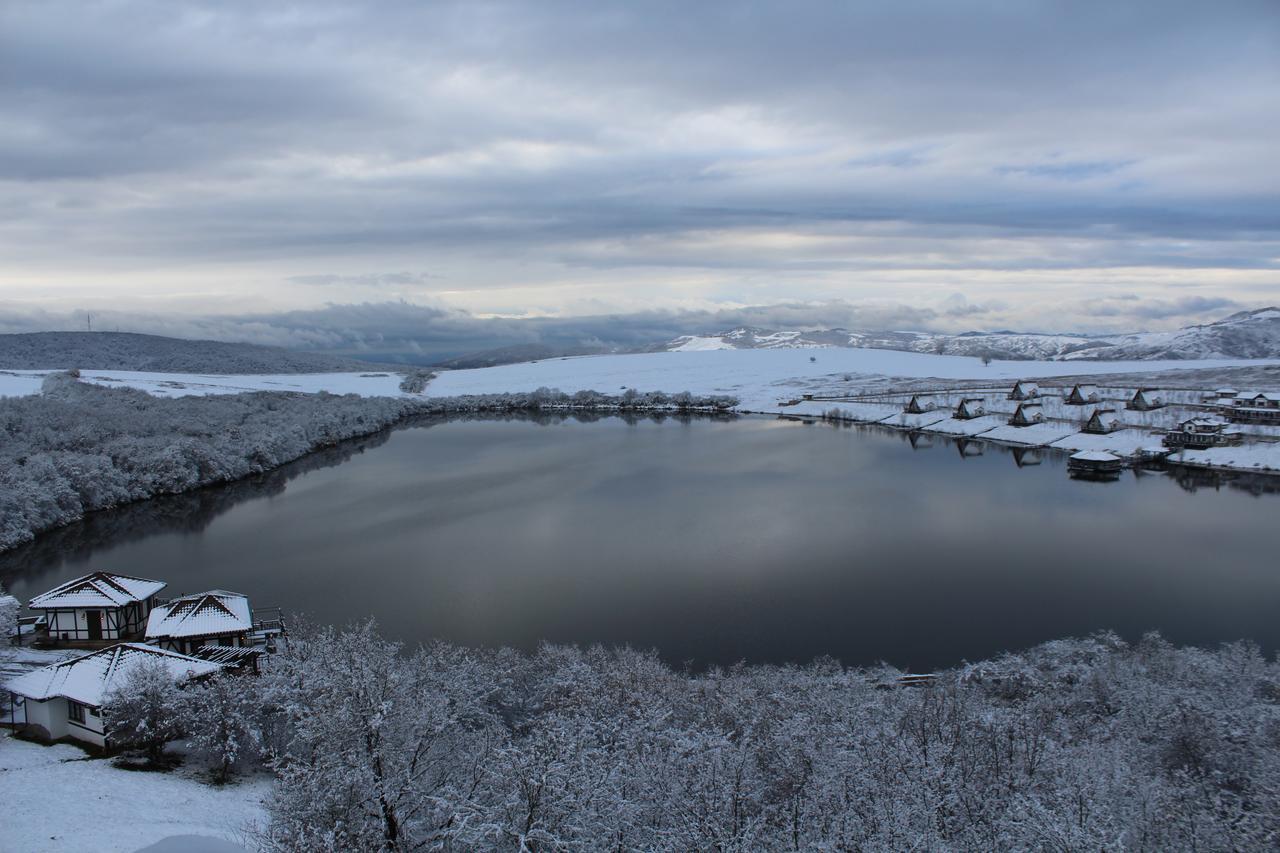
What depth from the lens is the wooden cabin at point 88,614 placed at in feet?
60.5

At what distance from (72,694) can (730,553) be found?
17.2m

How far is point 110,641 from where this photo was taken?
18.6 metres

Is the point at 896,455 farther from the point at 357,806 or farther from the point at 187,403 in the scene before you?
the point at 187,403

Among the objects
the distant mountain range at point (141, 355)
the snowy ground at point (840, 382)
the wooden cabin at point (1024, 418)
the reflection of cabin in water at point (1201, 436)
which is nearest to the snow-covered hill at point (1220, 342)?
the snowy ground at point (840, 382)

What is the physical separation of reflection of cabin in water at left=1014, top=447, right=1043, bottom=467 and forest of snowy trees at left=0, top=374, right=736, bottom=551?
1166 inches

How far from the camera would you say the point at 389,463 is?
45.9 meters

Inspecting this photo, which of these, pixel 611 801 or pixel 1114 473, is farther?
pixel 1114 473

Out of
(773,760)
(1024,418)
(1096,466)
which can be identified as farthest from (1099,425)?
(773,760)

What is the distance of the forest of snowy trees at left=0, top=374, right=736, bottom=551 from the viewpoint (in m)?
31.8

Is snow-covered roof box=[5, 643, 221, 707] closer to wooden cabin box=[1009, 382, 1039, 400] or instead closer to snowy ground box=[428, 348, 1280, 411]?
snowy ground box=[428, 348, 1280, 411]

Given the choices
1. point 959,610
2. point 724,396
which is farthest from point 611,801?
point 724,396

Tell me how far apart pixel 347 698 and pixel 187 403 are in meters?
58.9

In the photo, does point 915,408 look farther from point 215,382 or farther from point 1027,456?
point 215,382

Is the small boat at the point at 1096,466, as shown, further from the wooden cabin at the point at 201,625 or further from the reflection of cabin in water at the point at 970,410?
the wooden cabin at the point at 201,625
